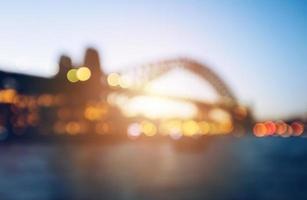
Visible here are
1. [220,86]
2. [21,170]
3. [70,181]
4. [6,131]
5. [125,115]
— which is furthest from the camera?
[220,86]

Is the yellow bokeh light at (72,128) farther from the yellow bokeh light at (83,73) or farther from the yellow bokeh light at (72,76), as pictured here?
the yellow bokeh light at (83,73)

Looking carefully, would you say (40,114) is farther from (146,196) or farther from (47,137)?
(146,196)

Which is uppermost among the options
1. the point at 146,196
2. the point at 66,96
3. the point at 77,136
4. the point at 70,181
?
the point at 66,96

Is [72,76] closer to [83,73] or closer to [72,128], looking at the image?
[83,73]

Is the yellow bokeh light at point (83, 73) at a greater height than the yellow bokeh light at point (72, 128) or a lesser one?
greater

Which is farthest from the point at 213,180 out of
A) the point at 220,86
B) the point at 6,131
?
the point at 220,86

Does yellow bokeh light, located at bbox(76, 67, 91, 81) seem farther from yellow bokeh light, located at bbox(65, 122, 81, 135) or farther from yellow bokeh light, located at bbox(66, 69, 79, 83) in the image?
yellow bokeh light, located at bbox(65, 122, 81, 135)
